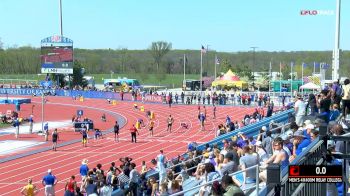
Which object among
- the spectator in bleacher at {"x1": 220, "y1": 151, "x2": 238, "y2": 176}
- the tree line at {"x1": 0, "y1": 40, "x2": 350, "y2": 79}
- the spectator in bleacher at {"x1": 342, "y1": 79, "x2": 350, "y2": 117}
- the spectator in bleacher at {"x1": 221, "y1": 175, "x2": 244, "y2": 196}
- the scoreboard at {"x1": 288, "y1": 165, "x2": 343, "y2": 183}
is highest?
the tree line at {"x1": 0, "y1": 40, "x2": 350, "y2": 79}

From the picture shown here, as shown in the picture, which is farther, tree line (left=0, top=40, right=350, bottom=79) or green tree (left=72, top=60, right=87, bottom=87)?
tree line (left=0, top=40, right=350, bottom=79)

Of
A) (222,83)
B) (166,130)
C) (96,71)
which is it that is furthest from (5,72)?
(166,130)

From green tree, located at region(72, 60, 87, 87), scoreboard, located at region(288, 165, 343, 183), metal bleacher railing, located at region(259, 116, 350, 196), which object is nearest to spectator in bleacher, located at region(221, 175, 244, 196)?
metal bleacher railing, located at region(259, 116, 350, 196)

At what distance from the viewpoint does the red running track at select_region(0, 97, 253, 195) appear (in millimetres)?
26234

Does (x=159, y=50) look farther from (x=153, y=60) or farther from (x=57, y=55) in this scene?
(x=57, y=55)

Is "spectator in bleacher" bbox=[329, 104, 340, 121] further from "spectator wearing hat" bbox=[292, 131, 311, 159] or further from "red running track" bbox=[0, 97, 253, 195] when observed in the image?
"red running track" bbox=[0, 97, 253, 195]

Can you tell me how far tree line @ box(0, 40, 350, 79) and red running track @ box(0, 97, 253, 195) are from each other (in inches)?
2870

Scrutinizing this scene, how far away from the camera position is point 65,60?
64125mm

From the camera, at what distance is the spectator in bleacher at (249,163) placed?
9523 millimetres

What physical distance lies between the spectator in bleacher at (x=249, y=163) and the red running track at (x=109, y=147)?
13912mm

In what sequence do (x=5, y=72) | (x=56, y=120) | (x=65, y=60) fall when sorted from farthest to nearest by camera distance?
(x=5, y=72) < (x=65, y=60) < (x=56, y=120)

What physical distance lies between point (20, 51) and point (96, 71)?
845 inches

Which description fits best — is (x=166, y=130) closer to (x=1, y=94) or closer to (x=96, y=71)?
(x=1, y=94)

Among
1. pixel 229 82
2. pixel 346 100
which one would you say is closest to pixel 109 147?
pixel 346 100
